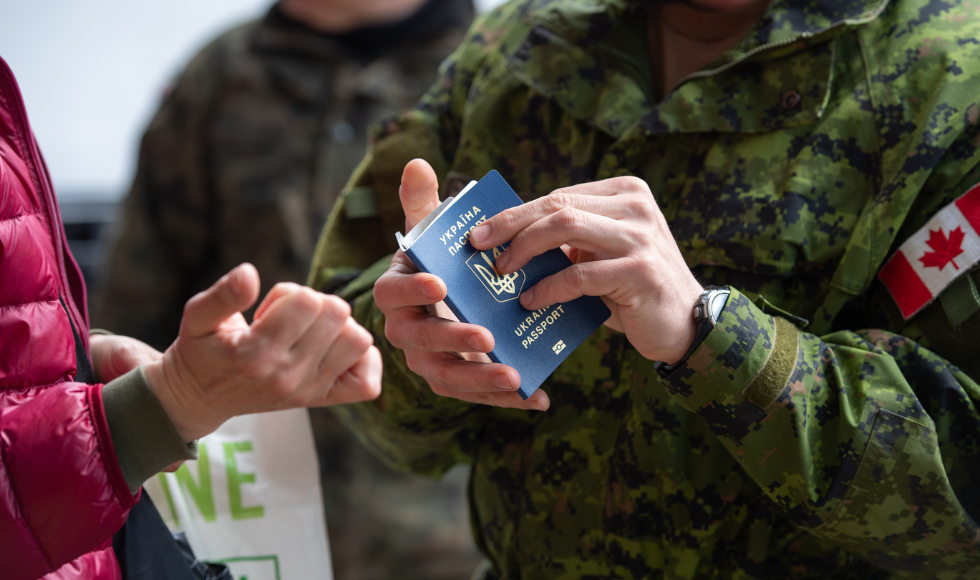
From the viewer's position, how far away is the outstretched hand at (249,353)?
28.0 inches

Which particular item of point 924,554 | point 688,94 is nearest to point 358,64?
point 688,94

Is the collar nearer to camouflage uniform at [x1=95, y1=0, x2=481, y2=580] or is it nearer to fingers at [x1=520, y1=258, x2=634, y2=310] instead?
fingers at [x1=520, y1=258, x2=634, y2=310]

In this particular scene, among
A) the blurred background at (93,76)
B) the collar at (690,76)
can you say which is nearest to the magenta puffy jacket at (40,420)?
the collar at (690,76)

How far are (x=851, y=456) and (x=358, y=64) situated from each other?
1888mm

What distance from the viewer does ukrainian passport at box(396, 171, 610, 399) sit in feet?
2.72

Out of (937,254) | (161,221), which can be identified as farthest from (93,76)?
(937,254)

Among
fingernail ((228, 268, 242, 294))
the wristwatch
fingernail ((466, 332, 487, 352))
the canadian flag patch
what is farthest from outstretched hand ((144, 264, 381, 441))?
the canadian flag patch

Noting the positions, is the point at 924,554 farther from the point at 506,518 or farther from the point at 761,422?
the point at 506,518

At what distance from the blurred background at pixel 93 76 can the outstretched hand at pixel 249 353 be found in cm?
275

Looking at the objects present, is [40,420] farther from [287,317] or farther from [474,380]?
[474,380]

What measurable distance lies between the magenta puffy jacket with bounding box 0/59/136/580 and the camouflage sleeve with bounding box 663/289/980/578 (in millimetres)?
650

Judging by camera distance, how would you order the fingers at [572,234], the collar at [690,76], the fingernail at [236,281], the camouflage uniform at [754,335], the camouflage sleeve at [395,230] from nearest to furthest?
1. the fingernail at [236,281]
2. the fingers at [572,234]
3. the camouflage uniform at [754,335]
4. the collar at [690,76]
5. the camouflage sleeve at [395,230]

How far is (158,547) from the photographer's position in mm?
897

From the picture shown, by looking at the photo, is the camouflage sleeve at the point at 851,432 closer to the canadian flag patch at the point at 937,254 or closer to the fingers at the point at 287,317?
the canadian flag patch at the point at 937,254
